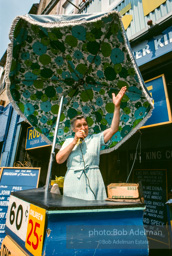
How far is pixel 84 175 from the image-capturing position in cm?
188

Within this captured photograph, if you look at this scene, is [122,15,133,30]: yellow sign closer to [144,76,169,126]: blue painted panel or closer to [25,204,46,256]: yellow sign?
[144,76,169,126]: blue painted panel

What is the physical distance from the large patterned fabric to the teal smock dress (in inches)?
32.8

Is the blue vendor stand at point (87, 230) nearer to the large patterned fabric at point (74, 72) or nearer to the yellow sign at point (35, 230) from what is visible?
the yellow sign at point (35, 230)

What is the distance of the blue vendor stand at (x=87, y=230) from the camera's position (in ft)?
3.63

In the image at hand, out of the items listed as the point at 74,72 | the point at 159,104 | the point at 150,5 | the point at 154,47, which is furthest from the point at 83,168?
the point at 150,5

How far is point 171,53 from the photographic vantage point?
3162 mm

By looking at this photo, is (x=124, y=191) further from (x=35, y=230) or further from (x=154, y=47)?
(x=154, y=47)

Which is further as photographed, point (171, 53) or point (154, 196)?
point (154, 196)

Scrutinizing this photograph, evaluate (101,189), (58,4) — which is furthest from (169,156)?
(58,4)

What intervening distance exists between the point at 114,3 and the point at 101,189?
527 cm

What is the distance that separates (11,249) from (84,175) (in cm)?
93

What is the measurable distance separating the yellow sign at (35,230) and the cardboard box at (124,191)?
1.99 feet

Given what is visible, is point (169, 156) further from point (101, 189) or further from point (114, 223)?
point (114, 223)

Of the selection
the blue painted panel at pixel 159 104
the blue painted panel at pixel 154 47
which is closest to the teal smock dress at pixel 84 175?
the blue painted panel at pixel 159 104
